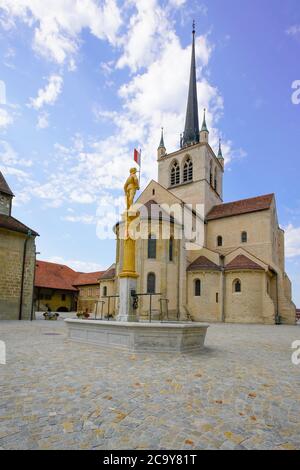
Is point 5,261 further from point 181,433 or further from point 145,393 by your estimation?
point 181,433

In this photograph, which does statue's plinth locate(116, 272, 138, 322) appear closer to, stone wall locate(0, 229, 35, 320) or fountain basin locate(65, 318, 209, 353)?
fountain basin locate(65, 318, 209, 353)

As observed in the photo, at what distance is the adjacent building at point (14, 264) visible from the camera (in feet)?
70.4

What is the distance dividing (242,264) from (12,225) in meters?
20.5

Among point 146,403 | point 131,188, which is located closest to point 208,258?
point 131,188

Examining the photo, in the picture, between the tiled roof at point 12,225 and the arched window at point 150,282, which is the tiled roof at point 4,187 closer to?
the tiled roof at point 12,225

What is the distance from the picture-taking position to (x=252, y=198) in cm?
3541

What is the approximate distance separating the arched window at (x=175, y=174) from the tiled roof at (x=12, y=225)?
852 inches

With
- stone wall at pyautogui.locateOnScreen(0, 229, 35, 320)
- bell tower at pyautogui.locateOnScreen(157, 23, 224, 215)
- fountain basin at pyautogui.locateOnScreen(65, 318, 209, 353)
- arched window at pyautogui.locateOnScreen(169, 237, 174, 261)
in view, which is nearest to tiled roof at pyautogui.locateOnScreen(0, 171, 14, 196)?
stone wall at pyautogui.locateOnScreen(0, 229, 35, 320)

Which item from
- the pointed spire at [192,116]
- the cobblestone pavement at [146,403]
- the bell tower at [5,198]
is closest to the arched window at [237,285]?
the cobblestone pavement at [146,403]

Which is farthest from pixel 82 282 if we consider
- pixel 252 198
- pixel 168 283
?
pixel 252 198

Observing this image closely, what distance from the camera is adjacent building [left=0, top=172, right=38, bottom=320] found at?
845 inches

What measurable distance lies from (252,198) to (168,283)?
1608 centimetres

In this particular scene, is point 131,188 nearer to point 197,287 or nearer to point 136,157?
point 136,157

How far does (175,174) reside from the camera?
40.3 metres
